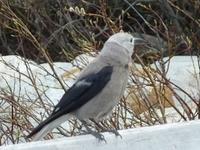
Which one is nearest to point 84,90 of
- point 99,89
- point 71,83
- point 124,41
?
point 99,89

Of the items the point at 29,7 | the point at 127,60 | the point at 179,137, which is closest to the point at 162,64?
the point at 127,60

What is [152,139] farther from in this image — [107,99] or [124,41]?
[124,41]

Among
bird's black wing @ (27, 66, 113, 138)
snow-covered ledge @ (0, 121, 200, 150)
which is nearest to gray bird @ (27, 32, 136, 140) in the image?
bird's black wing @ (27, 66, 113, 138)

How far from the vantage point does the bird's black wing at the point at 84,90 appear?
373cm

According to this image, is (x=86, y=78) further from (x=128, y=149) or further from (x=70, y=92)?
(x=128, y=149)

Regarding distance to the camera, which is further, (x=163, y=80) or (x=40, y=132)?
(x=163, y=80)

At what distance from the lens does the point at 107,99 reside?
3729 millimetres

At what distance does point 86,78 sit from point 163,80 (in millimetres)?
1043

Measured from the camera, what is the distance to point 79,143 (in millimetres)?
3199

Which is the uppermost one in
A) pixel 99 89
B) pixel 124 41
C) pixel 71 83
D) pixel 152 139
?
pixel 124 41

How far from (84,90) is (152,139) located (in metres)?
0.52

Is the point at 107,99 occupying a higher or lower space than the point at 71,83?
higher

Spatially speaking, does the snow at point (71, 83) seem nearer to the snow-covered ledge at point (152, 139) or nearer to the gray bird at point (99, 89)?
the snow-covered ledge at point (152, 139)

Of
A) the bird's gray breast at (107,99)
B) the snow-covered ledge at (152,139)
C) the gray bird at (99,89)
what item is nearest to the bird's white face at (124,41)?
the gray bird at (99,89)
